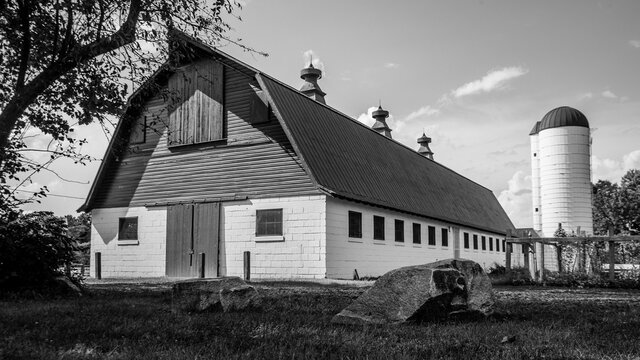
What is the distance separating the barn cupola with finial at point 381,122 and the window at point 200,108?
71.8 feet

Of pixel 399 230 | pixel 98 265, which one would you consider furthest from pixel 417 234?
pixel 98 265

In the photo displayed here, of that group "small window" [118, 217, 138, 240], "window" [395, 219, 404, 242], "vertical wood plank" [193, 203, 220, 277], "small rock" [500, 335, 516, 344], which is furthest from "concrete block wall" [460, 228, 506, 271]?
"small rock" [500, 335, 516, 344]

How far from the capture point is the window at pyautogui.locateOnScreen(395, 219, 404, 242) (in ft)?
84.9

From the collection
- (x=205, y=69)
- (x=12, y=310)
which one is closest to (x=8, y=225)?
(x=12, y=310)

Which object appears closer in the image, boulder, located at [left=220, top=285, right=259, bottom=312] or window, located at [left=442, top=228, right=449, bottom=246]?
boulder, located at [left=220, top=285, right=259, bottom=312]

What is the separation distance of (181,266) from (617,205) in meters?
53.1

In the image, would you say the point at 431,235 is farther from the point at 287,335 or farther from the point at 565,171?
the point at 287,335

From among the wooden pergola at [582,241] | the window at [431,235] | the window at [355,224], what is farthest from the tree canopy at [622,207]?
the window at [355,224]

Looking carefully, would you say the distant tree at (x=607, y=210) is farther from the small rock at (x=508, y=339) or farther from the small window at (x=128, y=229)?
the small rock at (x=508, y=339)

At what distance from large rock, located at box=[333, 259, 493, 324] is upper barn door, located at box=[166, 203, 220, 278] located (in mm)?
15371

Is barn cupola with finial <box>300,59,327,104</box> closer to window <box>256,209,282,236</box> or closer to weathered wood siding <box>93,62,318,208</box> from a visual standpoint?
weathered wood siding <box>93,62,318,208</box>

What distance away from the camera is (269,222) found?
21375mm

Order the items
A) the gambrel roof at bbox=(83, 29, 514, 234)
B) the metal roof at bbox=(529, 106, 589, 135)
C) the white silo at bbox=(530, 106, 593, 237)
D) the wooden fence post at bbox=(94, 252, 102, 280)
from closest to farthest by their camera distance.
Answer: the gambrel roof at bbox=(83, 29, 514, 234) < the wooden fence post at bbox=(94, 252, 102, 280) < the white silo at bbox=(530, 106, 593, 237) < the metal roof at bbox=(529, 106, 589, 135)

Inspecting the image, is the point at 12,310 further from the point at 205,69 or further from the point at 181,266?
the point at 205,69
